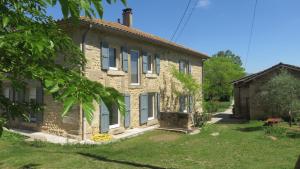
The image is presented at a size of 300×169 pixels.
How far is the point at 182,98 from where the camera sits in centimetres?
1917

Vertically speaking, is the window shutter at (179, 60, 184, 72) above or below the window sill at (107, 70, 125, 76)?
above

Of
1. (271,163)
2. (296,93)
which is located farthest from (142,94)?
(296,93)

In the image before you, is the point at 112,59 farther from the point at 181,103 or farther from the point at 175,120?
the point at 181,103

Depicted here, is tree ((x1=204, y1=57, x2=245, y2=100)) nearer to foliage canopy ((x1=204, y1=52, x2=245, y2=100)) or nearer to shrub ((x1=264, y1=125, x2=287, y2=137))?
foliage canopy ((x1=204, y1=52, x2=245, y2=100))

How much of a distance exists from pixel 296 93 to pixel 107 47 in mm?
11259

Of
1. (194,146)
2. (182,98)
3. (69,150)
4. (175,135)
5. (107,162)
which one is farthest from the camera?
(182,98)

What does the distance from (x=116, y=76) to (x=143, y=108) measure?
273 centimetres

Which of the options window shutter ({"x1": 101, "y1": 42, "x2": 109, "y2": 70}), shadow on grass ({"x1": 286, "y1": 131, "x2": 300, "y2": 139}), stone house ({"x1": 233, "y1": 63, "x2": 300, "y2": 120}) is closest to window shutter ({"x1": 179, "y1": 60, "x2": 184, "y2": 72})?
stone house ({"x1": 233, "y1": 63, "x2": 300, "y2": 120})

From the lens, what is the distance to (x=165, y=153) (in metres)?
9.29

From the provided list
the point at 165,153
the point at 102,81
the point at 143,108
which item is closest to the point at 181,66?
the point at 143,108

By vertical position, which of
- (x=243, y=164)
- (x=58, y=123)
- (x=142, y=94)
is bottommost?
(x=243, y=164)

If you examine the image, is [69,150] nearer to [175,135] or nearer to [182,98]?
[175,135]

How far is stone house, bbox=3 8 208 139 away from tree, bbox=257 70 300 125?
605 cm

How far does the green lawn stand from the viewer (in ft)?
25.3
